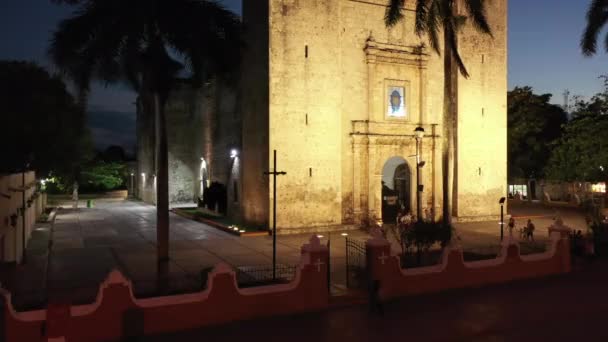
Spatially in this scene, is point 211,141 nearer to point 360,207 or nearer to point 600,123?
point 360,207

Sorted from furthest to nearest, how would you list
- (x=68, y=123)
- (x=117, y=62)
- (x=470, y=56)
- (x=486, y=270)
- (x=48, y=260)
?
(x=68, y=123) < (x=470, y=56) < (x=48, y=260) < (x=486, y=270) < (x=117, y=62)

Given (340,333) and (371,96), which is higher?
(371,96)

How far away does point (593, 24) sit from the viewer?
66.9ft

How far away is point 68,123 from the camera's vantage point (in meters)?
33.8

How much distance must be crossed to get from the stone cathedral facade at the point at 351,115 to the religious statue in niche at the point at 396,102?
44mm

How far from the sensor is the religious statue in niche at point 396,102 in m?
22.6

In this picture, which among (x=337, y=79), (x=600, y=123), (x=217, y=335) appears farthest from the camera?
(x=600, y=123)

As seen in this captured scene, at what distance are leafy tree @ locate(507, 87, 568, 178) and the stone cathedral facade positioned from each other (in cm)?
1461

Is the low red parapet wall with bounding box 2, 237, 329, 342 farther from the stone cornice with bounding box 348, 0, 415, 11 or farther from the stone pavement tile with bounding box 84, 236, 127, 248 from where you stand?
the stone cornice with bounding box 348, 0, 415, 11

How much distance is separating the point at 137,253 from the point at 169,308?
25.9 ft

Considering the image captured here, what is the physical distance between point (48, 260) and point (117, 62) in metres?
7.21

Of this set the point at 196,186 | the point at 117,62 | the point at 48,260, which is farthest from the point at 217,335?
the point at 196,186

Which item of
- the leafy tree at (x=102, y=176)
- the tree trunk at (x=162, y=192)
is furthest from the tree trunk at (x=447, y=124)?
the leafy tree at (x=102, y=176)

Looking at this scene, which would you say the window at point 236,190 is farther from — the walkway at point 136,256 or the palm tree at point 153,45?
the palm tree at point 153,45
